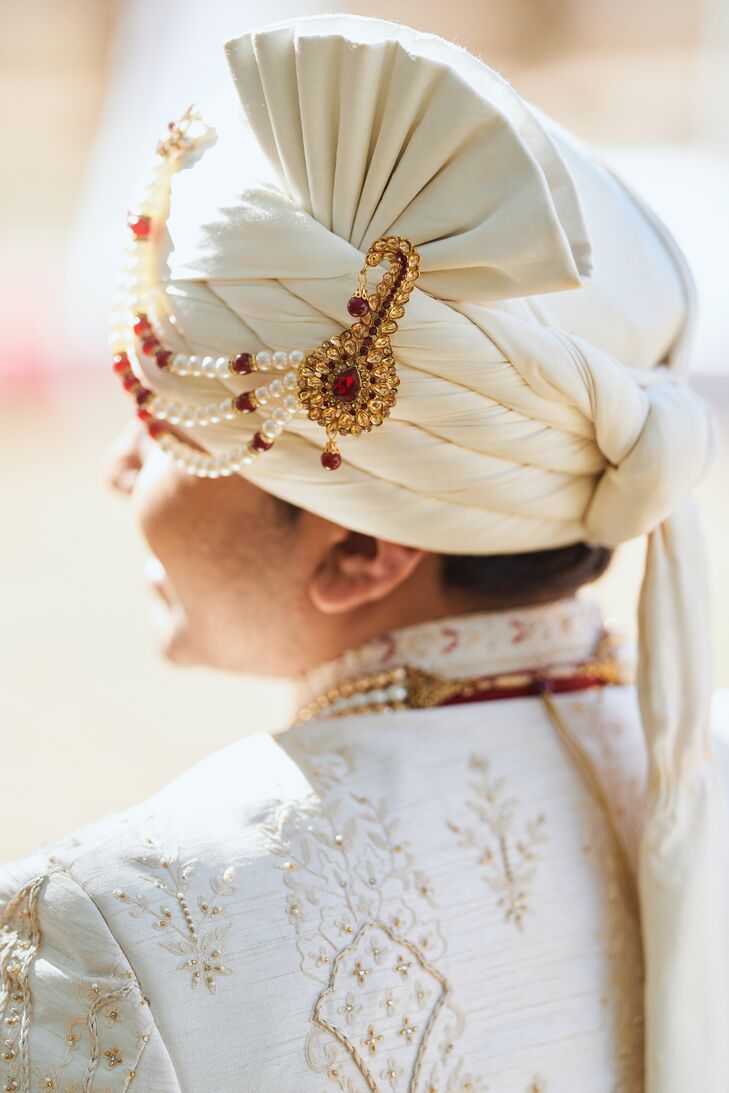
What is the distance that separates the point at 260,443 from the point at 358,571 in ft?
0.79

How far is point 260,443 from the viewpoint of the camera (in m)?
0.98

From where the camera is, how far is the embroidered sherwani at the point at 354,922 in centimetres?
83

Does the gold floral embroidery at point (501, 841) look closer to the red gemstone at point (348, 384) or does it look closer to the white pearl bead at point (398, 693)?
the white pearl bead at point (398, 693)

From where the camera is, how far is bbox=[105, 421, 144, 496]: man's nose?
130 cm

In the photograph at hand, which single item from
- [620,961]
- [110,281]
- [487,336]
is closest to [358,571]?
[487,336]

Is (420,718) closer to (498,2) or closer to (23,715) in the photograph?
(23,715)

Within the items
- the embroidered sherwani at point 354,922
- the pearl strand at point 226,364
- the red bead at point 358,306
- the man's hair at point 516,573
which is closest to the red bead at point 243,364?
the pearl strand at point 226,364

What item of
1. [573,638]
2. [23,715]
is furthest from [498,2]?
[573,638]

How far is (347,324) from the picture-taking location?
91 cm

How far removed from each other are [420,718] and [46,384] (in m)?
6.11

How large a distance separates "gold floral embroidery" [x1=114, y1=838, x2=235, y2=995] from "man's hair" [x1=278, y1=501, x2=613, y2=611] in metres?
0.41

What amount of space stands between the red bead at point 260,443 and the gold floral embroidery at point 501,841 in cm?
36

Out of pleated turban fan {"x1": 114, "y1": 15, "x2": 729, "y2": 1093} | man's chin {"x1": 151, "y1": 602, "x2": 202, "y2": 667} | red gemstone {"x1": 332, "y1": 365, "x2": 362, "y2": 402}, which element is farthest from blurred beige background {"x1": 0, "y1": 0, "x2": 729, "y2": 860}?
red gemstone {"x1": 332, "y1": 365, "x2": 362, "y2": 402}

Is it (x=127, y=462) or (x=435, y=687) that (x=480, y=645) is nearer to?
(x=435, y=687)
